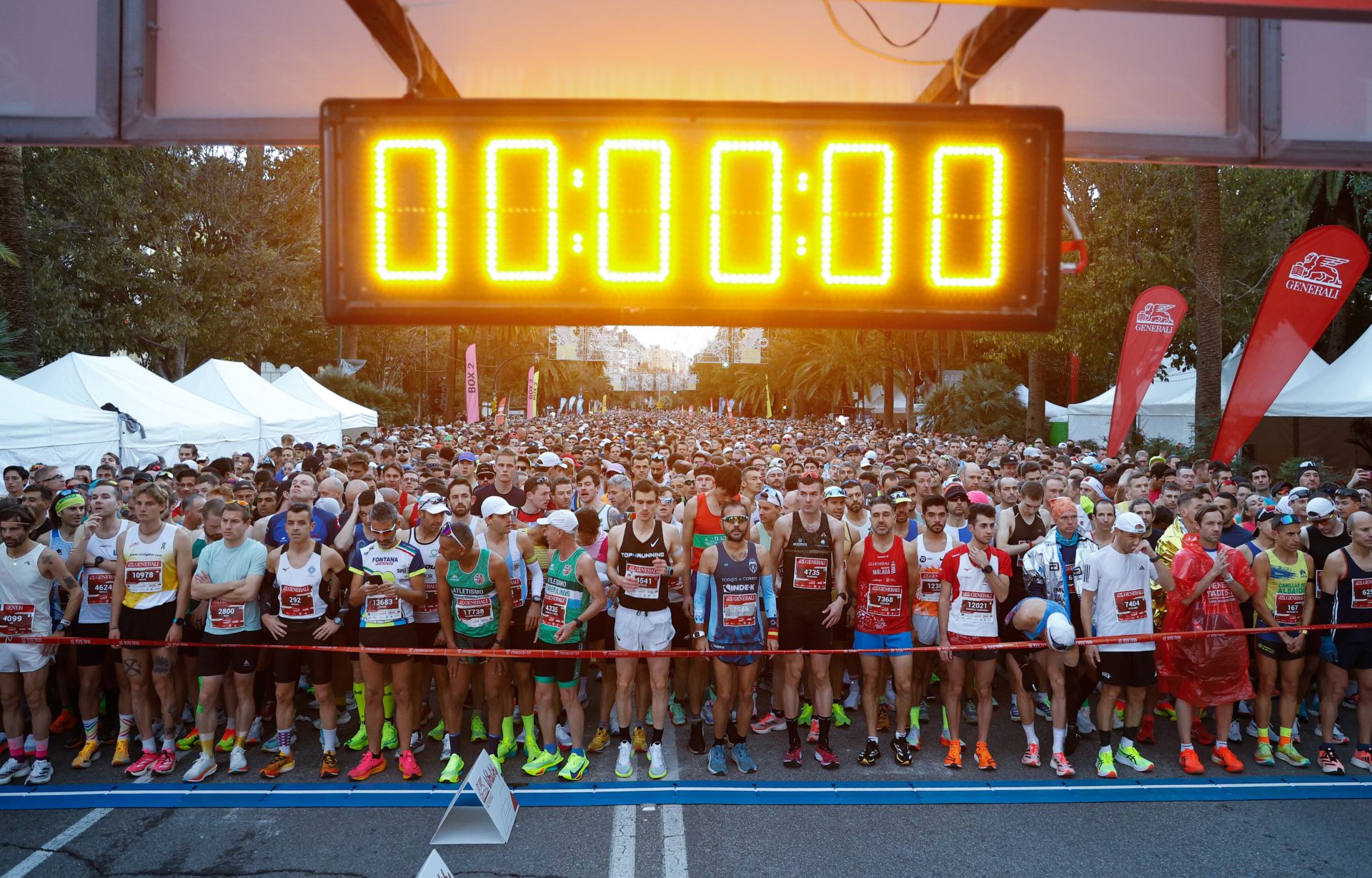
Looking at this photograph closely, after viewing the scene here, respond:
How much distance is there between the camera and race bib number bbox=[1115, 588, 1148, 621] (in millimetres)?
6801

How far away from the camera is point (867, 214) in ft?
10.9

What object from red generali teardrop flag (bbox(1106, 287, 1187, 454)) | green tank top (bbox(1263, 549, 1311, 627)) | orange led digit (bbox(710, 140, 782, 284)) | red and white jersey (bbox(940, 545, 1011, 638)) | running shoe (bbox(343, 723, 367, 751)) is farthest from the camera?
red generali teardrop flag (bbox(1106, 287, 1187, 454))

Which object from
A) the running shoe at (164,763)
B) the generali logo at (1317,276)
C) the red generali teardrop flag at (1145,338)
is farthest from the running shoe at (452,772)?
the red generali teardrop flag at (1145,338)

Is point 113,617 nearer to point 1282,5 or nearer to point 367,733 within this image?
point 367,733

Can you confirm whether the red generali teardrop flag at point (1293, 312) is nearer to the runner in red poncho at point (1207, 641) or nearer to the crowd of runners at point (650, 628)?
the crowd of runners at point (650, 628)

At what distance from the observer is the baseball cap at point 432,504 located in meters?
6.96

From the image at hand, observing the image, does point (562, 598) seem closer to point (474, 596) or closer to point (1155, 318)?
point (474, 596)

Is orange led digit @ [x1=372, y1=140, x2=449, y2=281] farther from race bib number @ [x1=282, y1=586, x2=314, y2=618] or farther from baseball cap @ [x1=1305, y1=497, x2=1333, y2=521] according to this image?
baseball cap @ [x1=1305, y1=497, x2=1333, y2=521]

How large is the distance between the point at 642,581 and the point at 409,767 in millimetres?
2202

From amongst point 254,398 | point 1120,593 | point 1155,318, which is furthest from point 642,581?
point 254,398

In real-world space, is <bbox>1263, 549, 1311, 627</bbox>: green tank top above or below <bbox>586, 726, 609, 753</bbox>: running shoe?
above

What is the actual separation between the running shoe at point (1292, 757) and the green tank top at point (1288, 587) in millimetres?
930

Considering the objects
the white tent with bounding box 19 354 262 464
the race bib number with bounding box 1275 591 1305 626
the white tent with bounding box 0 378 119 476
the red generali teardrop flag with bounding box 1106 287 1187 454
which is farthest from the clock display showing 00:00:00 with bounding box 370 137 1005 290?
the white tent with bounding box 19 354 262 464

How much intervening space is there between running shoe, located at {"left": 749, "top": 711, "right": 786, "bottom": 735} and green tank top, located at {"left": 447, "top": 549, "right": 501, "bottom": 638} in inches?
96.2
